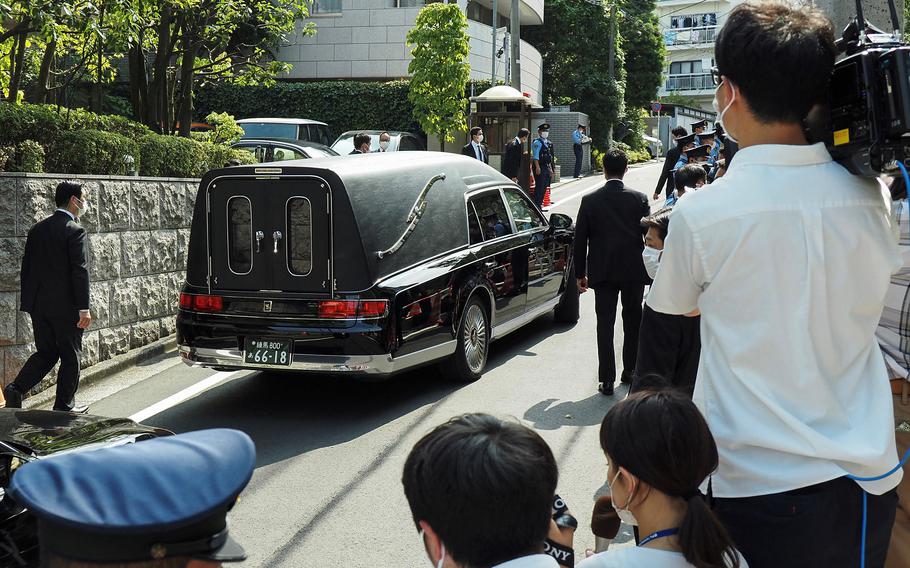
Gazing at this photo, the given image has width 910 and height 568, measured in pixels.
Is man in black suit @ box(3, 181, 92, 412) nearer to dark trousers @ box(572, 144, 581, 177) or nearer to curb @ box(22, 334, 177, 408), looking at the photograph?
curb @ box(22, 334, 177, 408)

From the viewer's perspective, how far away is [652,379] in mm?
3416

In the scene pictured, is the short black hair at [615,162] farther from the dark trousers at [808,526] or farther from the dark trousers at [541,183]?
the dark trousers at [541,183]

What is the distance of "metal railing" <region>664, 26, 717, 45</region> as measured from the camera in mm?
82000

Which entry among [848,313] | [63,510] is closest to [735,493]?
[848,313]

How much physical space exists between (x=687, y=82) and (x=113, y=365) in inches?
3153

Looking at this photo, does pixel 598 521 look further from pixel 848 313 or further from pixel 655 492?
pixel 848 313

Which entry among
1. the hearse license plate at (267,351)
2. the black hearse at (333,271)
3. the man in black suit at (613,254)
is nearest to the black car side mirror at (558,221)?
the black hearse at (333,271)

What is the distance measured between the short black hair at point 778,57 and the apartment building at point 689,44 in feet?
264

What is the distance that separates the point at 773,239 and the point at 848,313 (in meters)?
0.25

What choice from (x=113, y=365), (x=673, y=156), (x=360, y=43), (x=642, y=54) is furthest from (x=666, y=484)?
(x=642, y=54)

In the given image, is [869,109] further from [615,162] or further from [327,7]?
[327,7]

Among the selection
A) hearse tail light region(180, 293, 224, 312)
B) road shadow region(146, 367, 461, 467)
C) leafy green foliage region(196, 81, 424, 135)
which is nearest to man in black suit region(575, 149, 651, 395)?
road shadow region(146, 367, 461, 467)

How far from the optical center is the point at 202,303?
767 cm

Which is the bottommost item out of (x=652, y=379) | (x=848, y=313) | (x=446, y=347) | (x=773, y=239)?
(x=446, y=347)
